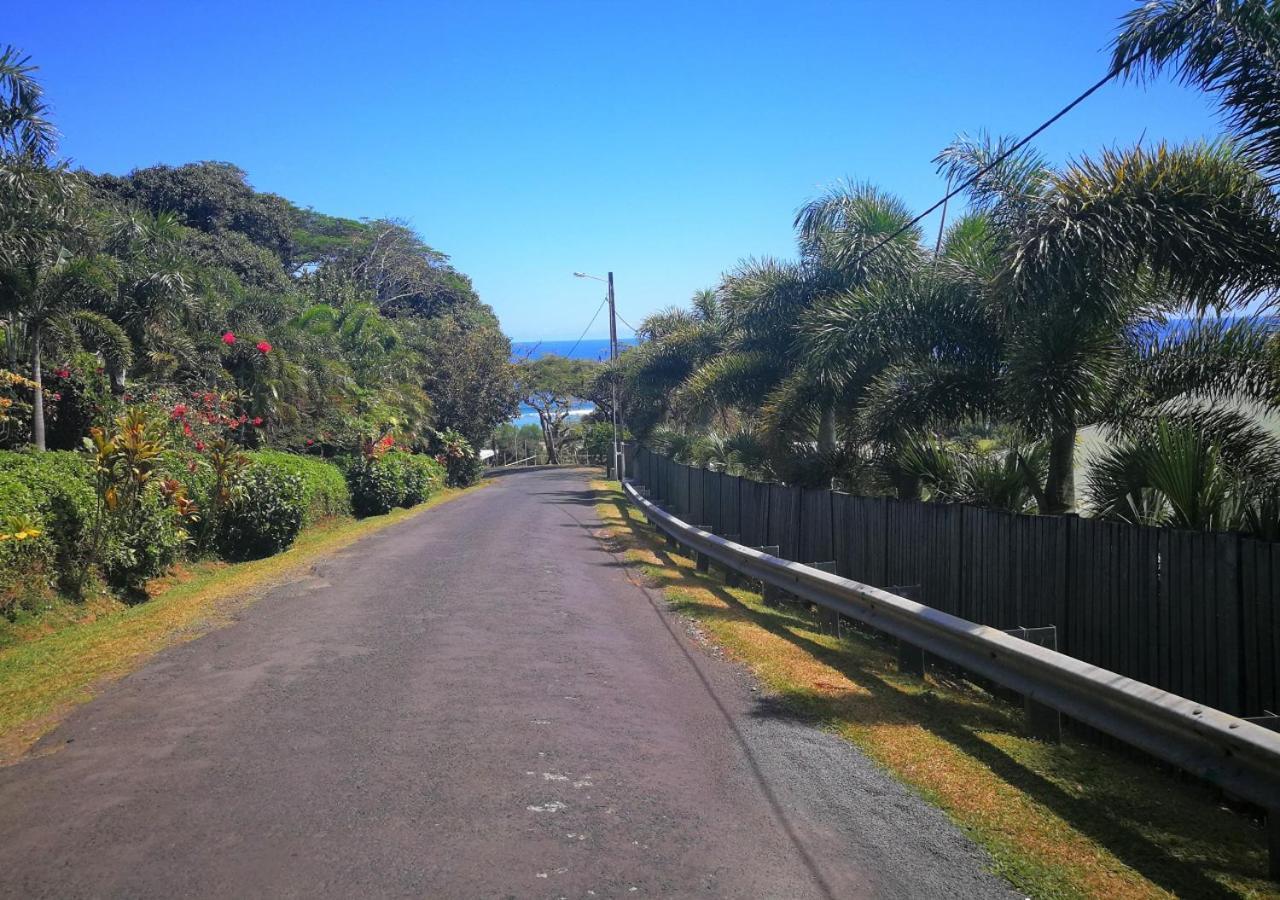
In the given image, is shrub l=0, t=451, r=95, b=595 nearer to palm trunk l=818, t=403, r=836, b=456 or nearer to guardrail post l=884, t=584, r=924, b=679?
guardrail post l=884, t=584, r=924, b=679

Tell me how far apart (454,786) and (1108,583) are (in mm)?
4921

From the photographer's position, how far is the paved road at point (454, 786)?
4309 millimetres

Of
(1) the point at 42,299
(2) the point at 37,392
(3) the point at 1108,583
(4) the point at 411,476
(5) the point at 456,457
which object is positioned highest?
(1) the point at 42,299

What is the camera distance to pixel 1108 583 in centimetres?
743

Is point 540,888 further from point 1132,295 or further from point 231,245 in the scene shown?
point 231,245

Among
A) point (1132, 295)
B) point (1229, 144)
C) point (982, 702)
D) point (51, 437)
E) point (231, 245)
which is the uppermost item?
point (231, 245)

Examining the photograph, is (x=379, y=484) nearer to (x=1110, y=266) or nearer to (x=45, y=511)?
(x=45, y=511)

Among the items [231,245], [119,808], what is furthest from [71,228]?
[231,245]

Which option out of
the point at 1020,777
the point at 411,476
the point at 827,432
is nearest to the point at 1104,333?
the point at 1020,777

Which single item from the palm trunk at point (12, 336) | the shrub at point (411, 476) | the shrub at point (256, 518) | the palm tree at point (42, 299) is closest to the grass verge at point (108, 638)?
the shrub at point (256, 518)

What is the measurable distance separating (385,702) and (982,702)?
4.65 metres

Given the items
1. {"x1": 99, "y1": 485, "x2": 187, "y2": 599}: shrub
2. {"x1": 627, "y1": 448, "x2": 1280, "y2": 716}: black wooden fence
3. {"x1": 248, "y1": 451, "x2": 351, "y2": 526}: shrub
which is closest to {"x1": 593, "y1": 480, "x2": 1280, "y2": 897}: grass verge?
{"x1": 627, "y1": 448, "x2": 1280, "y2": 716}: black wooden fence

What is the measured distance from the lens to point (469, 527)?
2155 cm

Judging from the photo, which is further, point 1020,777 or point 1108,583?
point 1108,583
